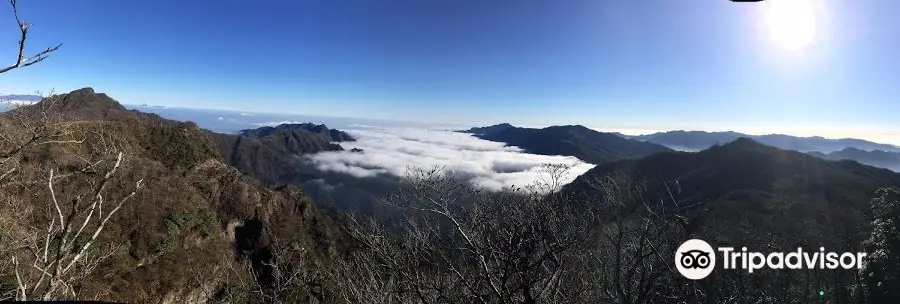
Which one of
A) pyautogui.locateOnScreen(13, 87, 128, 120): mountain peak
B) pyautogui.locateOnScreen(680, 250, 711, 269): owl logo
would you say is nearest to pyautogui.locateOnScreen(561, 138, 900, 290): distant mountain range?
pyautogui.locateOnScreen(680, 250, 711, 269): owl logo

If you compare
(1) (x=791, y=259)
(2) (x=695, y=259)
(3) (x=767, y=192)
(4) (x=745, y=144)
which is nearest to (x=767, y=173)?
(3) (x=767, y=192)

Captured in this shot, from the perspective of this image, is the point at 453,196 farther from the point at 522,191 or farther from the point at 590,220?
the point at 590,220

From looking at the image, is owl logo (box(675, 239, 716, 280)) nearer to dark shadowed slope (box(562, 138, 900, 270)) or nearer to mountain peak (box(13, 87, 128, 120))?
dark shadowed slope (box(562, 138, 900, 270))

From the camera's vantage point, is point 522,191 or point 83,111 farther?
point 83,111

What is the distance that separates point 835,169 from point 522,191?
123 meters

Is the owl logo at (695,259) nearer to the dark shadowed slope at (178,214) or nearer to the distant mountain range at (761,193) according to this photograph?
the distant mountain range at (761,193)

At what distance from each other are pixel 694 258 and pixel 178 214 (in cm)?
3999

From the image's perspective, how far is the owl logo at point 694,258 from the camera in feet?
66.4

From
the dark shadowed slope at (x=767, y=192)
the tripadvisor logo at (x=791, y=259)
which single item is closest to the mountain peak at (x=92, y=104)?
the dark shadowed slope at (x=767, y=192)

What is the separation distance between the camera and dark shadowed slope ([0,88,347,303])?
33.7m

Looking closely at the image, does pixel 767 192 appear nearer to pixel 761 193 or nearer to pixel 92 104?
pixel 761 193

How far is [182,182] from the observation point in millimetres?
45156

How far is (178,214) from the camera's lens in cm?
4069

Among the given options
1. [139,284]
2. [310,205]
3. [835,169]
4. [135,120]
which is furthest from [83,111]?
[835,169]
